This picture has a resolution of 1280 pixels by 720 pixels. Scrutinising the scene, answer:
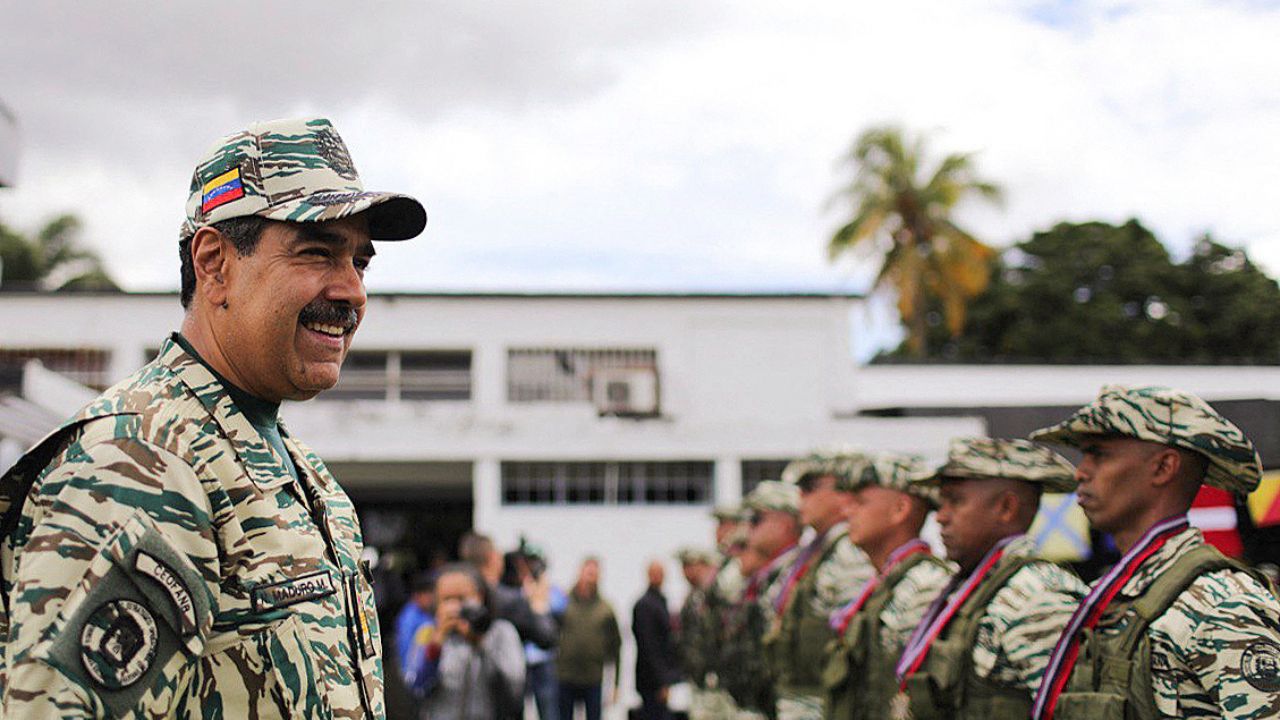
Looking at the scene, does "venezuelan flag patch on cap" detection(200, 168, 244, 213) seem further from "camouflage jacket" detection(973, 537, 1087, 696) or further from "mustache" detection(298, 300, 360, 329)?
"camouflage jacket" detection(973, 537, 1087, 696)

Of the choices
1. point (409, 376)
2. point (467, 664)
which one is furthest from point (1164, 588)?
point (409, 376)

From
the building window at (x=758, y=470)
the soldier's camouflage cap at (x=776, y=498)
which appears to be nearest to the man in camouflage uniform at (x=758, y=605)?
the soldier's camouflage cap at (x=776, y=498)

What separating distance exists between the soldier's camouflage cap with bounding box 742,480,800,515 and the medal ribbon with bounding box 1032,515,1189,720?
5686 millimetres

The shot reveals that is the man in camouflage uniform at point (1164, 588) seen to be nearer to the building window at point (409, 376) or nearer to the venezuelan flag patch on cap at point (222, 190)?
the venezuelan flag patch on cap at point (222, 190)

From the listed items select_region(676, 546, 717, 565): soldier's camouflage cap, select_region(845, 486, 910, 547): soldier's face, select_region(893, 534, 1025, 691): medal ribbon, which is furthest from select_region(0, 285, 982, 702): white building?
select_region(893, 534, 1025, 691): medal ribbon

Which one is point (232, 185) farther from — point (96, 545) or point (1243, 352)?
point (1243, 352)

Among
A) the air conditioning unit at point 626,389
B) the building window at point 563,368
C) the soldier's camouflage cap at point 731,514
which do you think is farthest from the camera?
the building window at point 563,368

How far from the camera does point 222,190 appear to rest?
7.62 ft

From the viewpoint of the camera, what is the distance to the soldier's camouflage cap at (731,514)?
12188 mm

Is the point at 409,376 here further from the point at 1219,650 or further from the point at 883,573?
the point at 1219,650

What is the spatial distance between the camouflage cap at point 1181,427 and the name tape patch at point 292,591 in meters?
2.78

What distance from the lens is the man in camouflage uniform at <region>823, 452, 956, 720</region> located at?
640 centimetres

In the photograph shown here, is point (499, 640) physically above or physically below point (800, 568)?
below

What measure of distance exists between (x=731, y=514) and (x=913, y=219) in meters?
28.2
